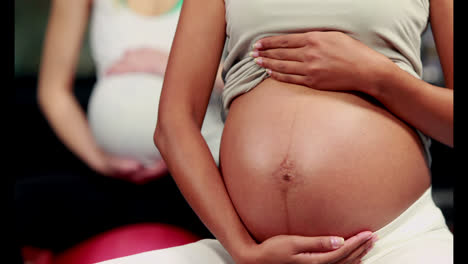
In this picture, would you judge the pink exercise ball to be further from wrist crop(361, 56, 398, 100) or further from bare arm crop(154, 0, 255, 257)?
wrist crop(361, 56, 398, 100)

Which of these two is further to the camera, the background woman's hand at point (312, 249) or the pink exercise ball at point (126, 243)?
the pink exercise ball at point (126, 243)

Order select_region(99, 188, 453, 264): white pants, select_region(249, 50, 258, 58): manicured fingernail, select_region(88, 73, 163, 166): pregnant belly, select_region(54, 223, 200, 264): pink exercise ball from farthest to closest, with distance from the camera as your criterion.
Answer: select_region(88, 73, 163, 166): pregnant belly
select_region(54, 223, 200, 264): pink exercise ball
select_region(249, 50, 258, 58): manicured fingernail
select_region(99, 188, 453, 264): white pants

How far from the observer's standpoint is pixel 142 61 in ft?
3.86

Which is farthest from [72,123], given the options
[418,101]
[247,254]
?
[418,101]

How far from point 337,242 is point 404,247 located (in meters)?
0.10

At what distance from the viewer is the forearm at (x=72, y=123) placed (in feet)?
3.93

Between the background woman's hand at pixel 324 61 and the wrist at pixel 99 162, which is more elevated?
the background woman's hand at pixel 324 61

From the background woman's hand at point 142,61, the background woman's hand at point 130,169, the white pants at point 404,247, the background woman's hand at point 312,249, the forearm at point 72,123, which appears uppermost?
the background woman's hand at point 142,61

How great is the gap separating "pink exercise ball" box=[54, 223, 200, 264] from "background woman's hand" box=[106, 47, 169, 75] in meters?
0.42

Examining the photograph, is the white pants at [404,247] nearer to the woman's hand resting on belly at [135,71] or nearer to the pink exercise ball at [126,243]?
the pink exercise ball at [126,243]

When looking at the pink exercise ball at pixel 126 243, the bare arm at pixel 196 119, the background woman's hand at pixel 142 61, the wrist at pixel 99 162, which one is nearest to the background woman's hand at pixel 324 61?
the bare arm at pixel 196 119

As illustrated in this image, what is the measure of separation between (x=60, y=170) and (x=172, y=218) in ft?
1.10

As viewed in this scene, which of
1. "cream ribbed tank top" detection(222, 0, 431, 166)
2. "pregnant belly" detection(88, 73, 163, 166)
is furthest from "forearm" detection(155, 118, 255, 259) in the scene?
"pregnant belly" detection(88, 73, 163, 166)

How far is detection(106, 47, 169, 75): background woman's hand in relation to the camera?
1169mm
